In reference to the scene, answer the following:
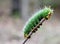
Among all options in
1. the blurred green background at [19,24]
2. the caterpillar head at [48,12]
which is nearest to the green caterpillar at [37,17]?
the caterpillar head at [48,12]

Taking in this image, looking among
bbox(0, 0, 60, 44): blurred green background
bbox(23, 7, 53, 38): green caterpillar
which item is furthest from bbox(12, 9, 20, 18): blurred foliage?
bbox(23, 7, 53, 38): green caterpillar

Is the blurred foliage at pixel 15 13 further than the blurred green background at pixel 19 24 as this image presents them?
Yes

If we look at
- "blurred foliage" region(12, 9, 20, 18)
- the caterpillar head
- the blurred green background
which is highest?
"blurred foliage" region(12, 9, 20, 18)

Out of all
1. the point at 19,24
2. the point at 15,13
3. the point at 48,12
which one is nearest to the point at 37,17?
the point at 48,12

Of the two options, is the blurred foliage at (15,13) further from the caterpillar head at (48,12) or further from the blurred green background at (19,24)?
the caterpillar head at (48,12)

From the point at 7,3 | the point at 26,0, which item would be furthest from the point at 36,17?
the point at 7,3

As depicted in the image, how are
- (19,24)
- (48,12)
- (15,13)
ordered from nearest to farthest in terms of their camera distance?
(48,12) < (19,24) < (15,13)

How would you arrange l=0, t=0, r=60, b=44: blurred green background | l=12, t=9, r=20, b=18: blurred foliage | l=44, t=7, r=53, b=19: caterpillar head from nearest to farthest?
l=44, t=7, r=53, b=19: caterpillar head, l=0, t=0, r=60, b=44: blurred green background, l=12, t=9, r=20, b=18: blurred foliage

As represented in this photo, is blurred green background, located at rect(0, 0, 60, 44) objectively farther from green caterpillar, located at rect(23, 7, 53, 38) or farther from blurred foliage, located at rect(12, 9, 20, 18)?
green caterpillar, located at rect(23, 7, 53, 38)

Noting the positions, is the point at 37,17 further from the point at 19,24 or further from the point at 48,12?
the point at 19,24

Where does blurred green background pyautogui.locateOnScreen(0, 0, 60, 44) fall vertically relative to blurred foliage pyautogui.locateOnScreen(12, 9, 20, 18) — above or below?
below

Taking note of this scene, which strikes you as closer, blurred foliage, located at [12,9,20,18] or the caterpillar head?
the caterpillar head
